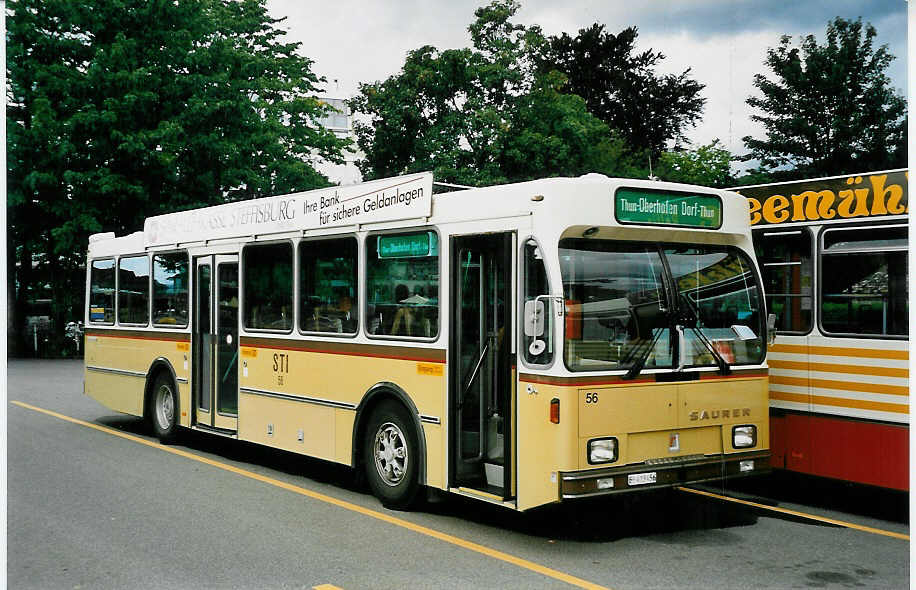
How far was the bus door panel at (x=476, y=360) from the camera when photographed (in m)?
8.15

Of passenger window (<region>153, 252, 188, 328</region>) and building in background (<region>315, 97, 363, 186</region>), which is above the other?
building in background (<region>315, 97, 363, 186</region>)

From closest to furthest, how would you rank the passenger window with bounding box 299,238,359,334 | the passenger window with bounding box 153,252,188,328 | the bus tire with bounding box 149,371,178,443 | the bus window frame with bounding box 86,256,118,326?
1. the passenger window with bounding box 299,238,359,334
2. the passenger window with bounding box 153,252,188,328
3. the bus tire with bounding box 149,371,178,443
4. the bus window frame with bounding box 86,256,118,326

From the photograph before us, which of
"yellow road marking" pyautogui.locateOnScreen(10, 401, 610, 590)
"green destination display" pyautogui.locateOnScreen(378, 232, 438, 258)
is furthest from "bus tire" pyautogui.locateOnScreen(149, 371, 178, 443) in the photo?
"green destination display" pyautogui.locateOnScreen(378, 232, 438, 258)

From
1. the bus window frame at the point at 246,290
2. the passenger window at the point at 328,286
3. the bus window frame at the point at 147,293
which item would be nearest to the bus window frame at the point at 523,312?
the passenger window at the point at 328,286

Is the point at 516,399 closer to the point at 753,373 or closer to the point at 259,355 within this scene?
the point at 753,373

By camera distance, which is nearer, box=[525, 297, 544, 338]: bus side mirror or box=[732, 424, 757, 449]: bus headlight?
box=[525, 297, 544, 338]: bus side mirror

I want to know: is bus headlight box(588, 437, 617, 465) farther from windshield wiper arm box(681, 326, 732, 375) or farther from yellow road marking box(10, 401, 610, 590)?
windshield wiper arm box(681, 326, 732, 375)

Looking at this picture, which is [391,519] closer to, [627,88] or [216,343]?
[216,343]

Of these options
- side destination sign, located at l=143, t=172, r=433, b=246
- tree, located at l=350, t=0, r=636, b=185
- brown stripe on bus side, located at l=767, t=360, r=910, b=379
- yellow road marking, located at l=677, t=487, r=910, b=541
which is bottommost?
yellow road marking, located at l=677, t=487, r=910, b=541

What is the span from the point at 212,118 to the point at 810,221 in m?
24.2

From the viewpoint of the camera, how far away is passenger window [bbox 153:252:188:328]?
12672mm

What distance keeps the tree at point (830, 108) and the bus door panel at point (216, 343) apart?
8919mm

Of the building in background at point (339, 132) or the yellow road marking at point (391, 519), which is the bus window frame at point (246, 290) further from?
the building in background at point (339, 132)

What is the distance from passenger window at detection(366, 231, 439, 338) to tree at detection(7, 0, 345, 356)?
21.1 m
